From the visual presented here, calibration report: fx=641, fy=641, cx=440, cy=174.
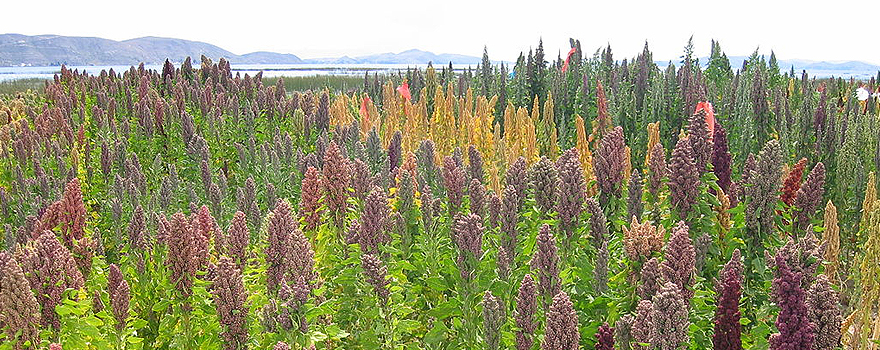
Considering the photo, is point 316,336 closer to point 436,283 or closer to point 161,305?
point 436,283

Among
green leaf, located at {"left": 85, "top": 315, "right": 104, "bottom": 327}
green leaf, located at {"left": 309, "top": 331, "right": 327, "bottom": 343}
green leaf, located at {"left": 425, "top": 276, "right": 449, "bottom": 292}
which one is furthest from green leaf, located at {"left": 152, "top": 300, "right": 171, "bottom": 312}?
green leaf, located at {"left": 425, "top": 276, "right": 449, "bottom": 292}

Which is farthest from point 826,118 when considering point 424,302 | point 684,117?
point 424,302

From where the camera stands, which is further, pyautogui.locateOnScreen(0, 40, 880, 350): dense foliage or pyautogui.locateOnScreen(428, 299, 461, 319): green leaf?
pyautogui.locateOnScreen(428, 299, 461, 319): green leaf

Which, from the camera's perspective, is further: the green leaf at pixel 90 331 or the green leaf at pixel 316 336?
the green leaf at pixel 90 331

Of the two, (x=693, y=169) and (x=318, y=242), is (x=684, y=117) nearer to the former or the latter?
(x=693, y=169)

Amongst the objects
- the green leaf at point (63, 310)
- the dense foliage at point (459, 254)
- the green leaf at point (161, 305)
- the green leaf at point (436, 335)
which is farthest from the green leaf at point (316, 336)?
the green leaf at point (63, 310)

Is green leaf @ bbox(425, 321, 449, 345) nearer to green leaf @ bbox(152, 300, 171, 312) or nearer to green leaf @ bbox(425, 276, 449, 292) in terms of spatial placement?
green leaf @ bbox(425, 276, 449, 292)

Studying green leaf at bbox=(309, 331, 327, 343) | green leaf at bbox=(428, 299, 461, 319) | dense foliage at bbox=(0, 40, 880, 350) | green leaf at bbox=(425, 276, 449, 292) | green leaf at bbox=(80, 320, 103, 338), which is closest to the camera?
dense foliage at bbox=(0, 40, 880, 350)

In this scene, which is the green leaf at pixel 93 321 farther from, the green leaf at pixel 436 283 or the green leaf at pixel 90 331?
the green leaf at pixel 436 283

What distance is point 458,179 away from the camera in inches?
156

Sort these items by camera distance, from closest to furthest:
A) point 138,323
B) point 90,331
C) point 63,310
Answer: point 63,310, point 90,331, point 138,323

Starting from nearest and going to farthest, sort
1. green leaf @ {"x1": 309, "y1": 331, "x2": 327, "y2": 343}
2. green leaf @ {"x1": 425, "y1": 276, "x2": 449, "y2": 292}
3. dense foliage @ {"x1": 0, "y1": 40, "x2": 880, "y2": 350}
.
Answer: dense foliage @ {"x1": 0, "y1": 40, "x2": 880, "y2": 350} < green leaf @ {"x1": 309, "y1": 331, "x2": 327, "y2": 343} < green leaf @ {"x1": 425, "y1": 276, "x2": 449, "y2": 292}

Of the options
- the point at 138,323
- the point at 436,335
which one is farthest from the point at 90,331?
the point at 436,335

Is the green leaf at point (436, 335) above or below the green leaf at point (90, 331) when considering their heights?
below
